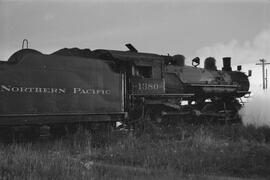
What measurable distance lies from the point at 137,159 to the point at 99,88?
407cm

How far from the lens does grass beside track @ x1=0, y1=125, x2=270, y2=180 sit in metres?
5.95

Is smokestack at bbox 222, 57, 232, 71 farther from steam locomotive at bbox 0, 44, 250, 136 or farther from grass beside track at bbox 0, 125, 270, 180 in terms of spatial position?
grass beside track at bbox 0, 125, 270, 180

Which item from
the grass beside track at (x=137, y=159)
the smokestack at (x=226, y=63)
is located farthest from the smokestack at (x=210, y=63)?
the grass beside track at (x=137, y=159)

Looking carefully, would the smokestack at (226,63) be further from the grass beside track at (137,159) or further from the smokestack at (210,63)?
the grass beside track at (137,159)

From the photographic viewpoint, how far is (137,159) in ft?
25.1

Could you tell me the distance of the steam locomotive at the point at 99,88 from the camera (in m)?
9.55

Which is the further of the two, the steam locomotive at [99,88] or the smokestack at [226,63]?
the smokestack at [226,63]

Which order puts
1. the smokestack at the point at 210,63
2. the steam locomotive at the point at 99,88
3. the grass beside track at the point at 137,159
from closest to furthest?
the grass beside track at the point at 137,159, the steam locomotive at the point at 99,88, the smokestack at the point at 210,63

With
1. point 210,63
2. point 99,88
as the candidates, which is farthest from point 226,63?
point 99,88

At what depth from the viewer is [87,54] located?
12.0 metres

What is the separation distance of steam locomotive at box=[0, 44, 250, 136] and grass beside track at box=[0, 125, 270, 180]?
837 millimetres

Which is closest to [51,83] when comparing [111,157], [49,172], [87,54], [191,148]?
[87,54]

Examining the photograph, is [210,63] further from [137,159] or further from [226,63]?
[137,159]

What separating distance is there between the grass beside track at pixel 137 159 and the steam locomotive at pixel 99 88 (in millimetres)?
837
